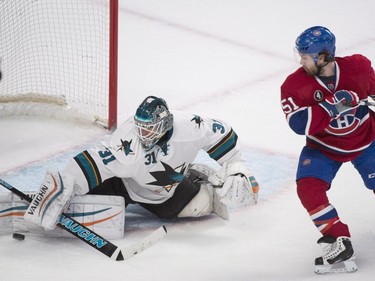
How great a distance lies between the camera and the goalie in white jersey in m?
3.45

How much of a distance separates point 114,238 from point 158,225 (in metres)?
0.22

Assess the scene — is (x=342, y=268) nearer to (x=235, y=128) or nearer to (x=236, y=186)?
(x=236, y=186)

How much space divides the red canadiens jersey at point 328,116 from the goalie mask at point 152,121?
0.45 m

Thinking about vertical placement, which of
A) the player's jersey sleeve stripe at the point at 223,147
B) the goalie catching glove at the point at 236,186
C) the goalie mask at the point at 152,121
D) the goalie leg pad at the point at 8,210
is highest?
the goalie mask at the point at 152,121

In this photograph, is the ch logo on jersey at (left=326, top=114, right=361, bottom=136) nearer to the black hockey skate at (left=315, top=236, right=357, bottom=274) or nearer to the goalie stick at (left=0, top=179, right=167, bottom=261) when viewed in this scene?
the black hockey skate at (left=315, top=236, right=357, bottom=274)

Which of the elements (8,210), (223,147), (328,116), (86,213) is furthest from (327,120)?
(8,210)

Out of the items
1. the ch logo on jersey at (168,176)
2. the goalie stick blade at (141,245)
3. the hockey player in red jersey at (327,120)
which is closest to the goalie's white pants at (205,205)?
the ch logo on jersey at (168,176)

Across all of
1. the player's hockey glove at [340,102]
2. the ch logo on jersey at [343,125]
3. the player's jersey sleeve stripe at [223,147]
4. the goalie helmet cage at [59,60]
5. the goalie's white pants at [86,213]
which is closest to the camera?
the player's hockey glove at [340,102]

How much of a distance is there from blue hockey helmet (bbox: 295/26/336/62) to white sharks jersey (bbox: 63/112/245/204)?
1.90 ft

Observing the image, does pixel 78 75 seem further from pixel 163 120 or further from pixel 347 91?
pixel 347 91

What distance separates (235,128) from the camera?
15.5 feet

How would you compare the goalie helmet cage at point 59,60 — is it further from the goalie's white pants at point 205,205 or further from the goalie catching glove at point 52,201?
the goalie catching glove at point 52,201

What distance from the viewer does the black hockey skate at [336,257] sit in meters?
3.20

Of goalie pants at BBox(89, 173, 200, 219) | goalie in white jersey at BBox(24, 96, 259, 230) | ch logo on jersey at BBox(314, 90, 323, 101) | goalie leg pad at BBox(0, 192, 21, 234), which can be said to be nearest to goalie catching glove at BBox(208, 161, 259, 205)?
goalie in white jersey at BBox(24, 96, 259, 230)
